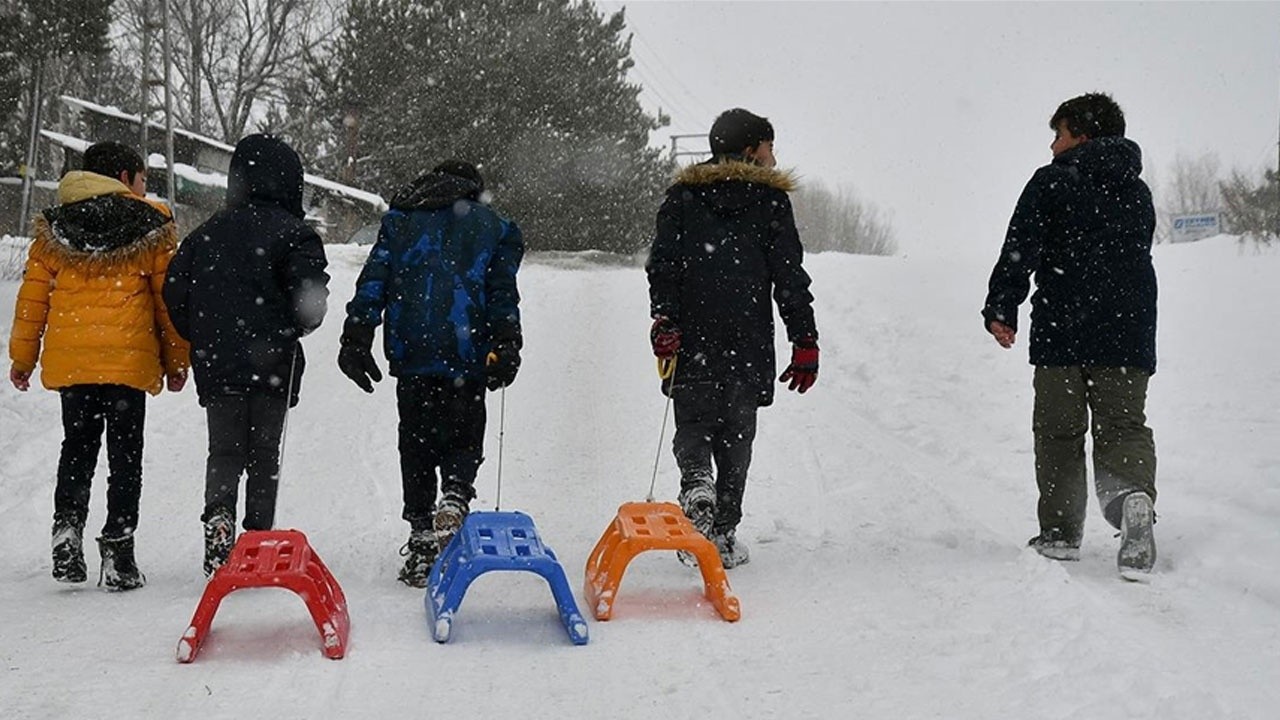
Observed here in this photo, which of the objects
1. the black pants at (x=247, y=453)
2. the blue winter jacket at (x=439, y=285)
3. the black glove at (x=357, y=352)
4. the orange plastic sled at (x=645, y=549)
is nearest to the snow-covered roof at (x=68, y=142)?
the black pants at (x=247, y=453)

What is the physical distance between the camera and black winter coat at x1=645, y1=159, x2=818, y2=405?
16.9 feet

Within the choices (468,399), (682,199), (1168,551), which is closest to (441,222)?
(468,399)

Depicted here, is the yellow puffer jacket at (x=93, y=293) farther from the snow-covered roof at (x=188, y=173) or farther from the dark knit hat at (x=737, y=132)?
the snow-covered roof at (x=188, y=173)

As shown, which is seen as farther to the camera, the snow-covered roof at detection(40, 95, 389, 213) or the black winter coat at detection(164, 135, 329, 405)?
the snow-covered roof at detection(40, 95, 389, 213)

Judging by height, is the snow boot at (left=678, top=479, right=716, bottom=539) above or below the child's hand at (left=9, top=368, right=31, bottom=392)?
below

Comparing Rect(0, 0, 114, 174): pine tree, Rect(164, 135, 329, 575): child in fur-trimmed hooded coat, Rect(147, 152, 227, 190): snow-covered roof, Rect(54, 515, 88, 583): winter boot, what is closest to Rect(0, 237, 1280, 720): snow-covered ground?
Rect(54, 515, 88, 583): winter boot

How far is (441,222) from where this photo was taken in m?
4.83

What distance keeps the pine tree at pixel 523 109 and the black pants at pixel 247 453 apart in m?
24.9

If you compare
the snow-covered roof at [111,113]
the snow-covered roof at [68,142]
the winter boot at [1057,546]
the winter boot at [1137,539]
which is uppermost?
the snow-covered roof at [111,113]

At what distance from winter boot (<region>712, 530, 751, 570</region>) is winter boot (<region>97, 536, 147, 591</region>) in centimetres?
253

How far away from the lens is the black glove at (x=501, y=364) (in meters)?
4.68

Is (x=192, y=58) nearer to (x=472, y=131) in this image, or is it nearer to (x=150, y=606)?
(x=472, y=131)

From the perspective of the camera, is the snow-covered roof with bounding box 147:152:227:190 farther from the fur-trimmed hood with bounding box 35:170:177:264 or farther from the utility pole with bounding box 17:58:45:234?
the fur-trimmed hood with bounding box 35:170:177:264

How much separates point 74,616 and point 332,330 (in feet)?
28.6
